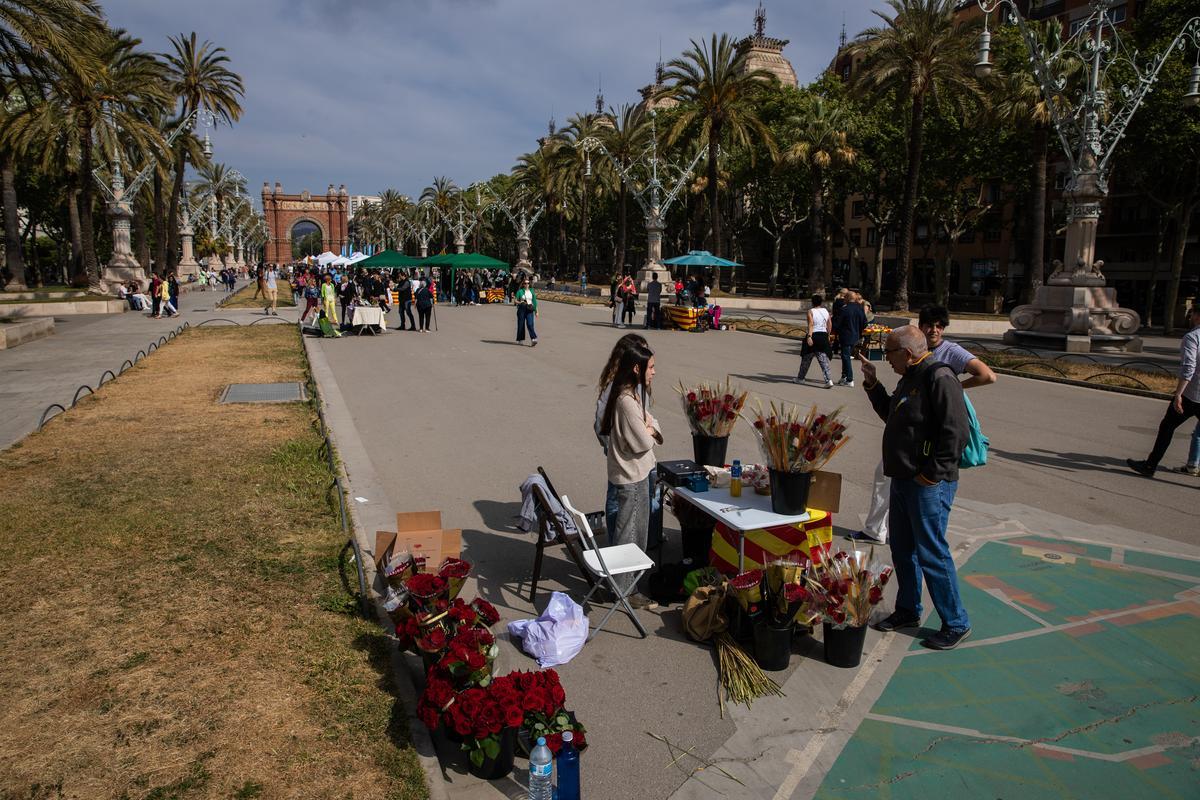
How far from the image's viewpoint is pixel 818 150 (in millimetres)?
40000

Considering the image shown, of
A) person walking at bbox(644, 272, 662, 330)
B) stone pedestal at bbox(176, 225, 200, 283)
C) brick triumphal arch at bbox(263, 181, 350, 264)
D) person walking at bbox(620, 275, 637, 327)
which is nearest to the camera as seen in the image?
person walking at bbox(644, 272, 662, 330)

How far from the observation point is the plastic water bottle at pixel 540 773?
323 centimetres

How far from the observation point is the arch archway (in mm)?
146200

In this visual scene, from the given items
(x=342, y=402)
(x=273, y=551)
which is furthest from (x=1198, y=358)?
(x=342, y=402)

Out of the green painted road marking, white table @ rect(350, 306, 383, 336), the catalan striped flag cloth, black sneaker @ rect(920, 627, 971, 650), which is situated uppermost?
white table @ rect(350, 306, 383, 336)

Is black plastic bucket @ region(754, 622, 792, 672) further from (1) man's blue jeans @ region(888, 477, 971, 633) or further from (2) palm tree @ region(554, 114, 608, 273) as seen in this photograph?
(2) palm tree @ region(554, 114, 608, 273)

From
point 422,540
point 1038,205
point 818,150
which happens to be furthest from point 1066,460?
point 818,150

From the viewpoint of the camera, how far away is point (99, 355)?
57.8 ft

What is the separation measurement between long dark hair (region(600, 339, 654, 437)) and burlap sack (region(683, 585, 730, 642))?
4.00ft

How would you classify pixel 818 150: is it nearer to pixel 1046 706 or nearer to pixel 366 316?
pixel 366 316

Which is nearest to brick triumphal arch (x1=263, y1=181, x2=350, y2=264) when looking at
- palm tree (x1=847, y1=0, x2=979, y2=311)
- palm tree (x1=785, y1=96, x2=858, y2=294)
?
palm tree (x1=785, y1=96, x2=858, y2=294)

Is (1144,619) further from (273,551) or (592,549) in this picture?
(273,551)

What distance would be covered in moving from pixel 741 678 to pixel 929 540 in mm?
1406

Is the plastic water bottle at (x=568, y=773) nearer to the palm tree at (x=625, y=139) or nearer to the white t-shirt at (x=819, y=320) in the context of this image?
the white t-shirt at (x=819, y=320)
